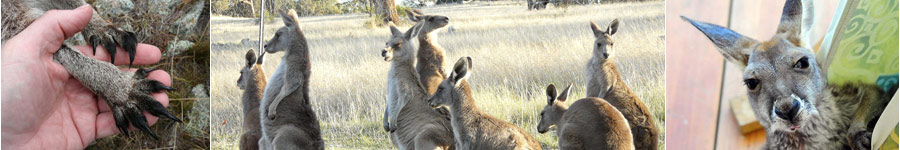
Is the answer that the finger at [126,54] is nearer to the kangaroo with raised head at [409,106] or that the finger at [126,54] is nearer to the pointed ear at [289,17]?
the pointed ear at [289,17]

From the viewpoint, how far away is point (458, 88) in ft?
9.91

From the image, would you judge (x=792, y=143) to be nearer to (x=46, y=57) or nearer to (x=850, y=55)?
(x=850, y=55)

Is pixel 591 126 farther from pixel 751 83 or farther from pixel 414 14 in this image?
pixel 414 14

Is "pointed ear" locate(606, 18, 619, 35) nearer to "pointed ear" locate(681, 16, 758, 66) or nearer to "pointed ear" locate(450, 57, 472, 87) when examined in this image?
"pointed ear" locate(681, 16, 758, 66)

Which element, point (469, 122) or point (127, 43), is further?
point (127, 43)

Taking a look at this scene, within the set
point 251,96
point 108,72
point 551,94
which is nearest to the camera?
point 551,94

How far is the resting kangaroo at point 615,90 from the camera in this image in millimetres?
2809

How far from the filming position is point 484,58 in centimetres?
Answer: 312

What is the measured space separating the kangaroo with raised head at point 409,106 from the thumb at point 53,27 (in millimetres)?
1466

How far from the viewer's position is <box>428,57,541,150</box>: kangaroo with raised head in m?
2.91

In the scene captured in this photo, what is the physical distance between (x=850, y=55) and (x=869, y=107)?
20 centimetres

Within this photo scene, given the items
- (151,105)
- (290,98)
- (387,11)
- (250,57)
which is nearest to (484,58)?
(387,11)

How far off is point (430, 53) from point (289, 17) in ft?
2.83

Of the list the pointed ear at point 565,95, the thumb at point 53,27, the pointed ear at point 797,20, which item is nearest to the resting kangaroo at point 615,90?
the pointed ear at point 565,95
